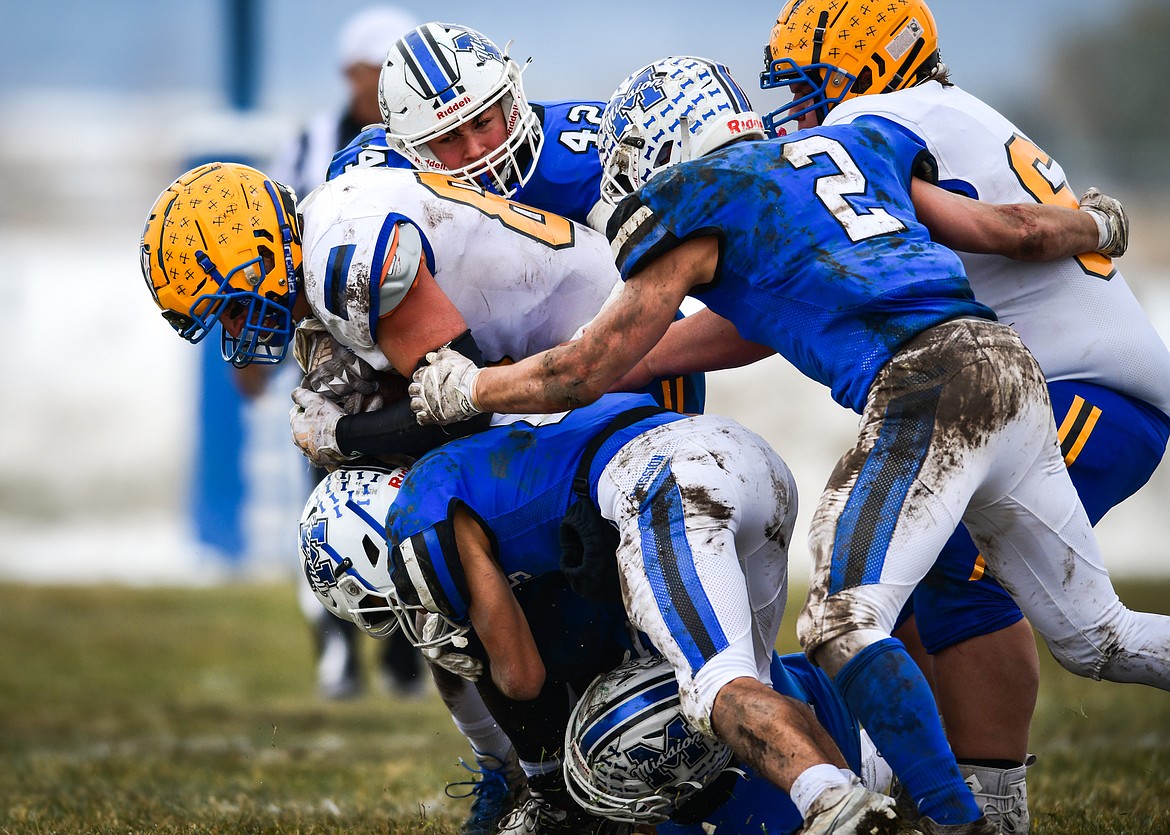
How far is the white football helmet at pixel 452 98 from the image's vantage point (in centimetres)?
408

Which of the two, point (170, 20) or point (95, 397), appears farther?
point (170, 20)

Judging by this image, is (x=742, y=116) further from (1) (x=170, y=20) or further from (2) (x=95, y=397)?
(1) (x=170, y=20)

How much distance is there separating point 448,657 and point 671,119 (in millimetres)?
1347

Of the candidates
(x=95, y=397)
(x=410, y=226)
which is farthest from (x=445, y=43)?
(x=95, y=397)

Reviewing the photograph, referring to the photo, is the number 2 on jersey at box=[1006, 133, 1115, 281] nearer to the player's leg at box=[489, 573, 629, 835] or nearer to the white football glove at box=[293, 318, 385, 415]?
the player's leg at box=[489, 573, 629, 835]

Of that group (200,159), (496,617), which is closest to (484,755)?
(496,617)

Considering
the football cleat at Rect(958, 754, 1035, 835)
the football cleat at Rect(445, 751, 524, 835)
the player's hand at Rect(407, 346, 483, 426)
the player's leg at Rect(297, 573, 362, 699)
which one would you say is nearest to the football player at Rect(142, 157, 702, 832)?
the player's hand at Rect(407, 346, 483, 426)

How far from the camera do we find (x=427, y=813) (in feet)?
14.5

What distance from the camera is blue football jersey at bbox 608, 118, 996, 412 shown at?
10.0ft

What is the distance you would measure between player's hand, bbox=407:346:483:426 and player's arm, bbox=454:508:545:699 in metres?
0.22

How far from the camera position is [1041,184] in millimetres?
3658

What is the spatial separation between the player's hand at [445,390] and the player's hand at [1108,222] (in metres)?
1.50

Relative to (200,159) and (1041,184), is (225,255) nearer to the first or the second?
(1041,184)

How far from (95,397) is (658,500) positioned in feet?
55.5
